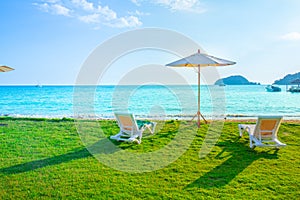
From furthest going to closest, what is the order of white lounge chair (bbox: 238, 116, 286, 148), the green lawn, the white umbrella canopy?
the white umbrella canopy < white lounge chair (bbox: 238, 116, 286, 148) < the green lawn

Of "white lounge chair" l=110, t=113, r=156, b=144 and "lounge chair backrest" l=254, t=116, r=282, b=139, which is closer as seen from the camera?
"lounge chair backrest" l=254, t=116, r=282, b=139

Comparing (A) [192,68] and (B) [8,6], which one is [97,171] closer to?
(A) [192,68]

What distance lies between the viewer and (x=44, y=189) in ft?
12.3

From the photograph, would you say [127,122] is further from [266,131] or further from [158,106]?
[158,106]

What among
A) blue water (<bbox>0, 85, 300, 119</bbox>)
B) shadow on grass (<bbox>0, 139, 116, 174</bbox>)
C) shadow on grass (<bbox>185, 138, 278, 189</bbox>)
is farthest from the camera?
blue water (<bbox>0, 85, 300, 119</bbox>)

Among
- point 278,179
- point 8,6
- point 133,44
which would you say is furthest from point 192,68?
point 8,6

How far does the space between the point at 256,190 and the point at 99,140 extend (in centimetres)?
432

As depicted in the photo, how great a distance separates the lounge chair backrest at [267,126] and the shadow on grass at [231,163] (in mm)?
389

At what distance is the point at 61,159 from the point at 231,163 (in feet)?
11.5

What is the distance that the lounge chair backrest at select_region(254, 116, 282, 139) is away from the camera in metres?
5.67

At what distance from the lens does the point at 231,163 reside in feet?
16.0

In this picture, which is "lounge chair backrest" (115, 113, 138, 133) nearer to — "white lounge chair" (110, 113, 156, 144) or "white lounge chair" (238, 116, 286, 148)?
"white lounge chair" (110, 113, 156, 144)

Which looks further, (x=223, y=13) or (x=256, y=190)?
(x=223, y=13)

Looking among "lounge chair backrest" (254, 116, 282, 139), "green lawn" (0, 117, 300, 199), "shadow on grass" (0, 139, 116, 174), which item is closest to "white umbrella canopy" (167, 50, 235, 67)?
"green lawn" (0, 117, 300, 199)
